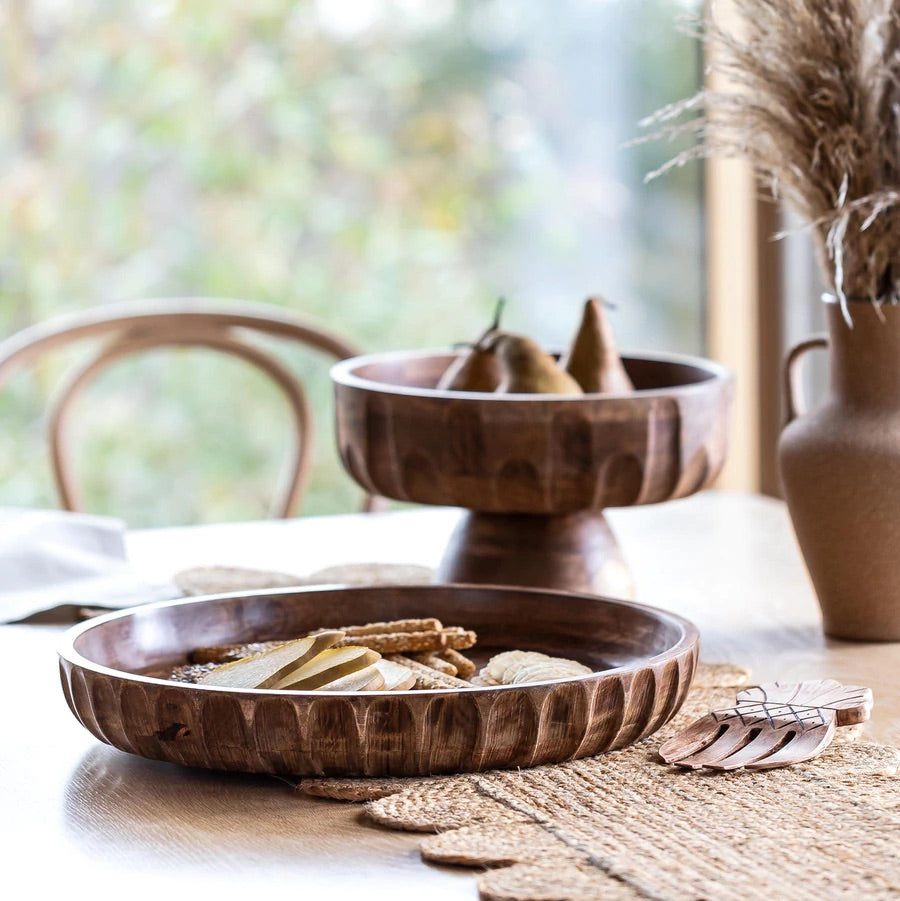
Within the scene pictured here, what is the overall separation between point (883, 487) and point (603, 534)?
216 mm

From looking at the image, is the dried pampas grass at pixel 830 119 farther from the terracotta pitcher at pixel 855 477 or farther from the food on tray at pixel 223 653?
the food on tray at pixel 223 653

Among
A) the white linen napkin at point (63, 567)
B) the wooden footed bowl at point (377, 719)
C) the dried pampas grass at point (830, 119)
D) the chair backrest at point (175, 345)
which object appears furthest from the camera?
the chair backrest at point (175, 345)

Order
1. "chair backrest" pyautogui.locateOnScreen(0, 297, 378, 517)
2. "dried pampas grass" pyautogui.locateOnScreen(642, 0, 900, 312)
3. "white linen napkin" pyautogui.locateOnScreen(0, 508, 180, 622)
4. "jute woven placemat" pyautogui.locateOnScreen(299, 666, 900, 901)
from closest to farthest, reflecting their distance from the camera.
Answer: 1. "jute woven placemat" pyautogui.locateOnScreen(299, 666, 900, 901)
2. "dried pampas grass" pyautogui.locateOnScreen(642, 0, 900, 312)
3. "white linen napkin" pyautogui.locateOnScreen(0, 508, 180, 622)
4. "chair backrest" pyautogui.locateOnScreen(0, 297, 378, 517)

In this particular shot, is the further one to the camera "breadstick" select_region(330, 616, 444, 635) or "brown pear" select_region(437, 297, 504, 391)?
"brown pear" select_region(437, 297, 504, 391)

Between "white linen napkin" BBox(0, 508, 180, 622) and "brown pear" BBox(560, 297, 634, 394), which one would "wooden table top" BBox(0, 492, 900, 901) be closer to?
"white linen napkin" BBox(0, 508, 180, 622)

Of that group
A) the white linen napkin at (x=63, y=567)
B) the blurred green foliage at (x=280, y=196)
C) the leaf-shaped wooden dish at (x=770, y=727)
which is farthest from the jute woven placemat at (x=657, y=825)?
the blurred green foliage at (x=280, y=196)

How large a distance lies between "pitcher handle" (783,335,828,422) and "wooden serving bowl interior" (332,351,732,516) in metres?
0.06

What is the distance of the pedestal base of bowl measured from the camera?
3.67ft

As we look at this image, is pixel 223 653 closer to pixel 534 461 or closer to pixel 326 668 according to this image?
pixel 326 668

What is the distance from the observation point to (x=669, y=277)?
3133 millimetres

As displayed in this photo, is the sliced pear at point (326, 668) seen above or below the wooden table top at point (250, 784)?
above

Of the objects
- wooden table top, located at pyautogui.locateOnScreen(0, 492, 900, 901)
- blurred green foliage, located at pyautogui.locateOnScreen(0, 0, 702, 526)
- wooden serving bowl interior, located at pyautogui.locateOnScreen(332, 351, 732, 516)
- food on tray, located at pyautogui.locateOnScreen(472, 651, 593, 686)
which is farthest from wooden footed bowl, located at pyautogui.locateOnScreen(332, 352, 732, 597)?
blurred green foliage, located at pyautogui.locateOnScreen(0, 0, 702, 526)

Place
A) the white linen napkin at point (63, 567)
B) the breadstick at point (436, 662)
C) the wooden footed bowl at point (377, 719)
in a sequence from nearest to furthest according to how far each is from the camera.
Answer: the wooden footed bowl at point (377, 719) < the breadstick at point (436, 662) < the white linen napkin at point (63, 567)

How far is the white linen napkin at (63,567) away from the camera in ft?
4.01
